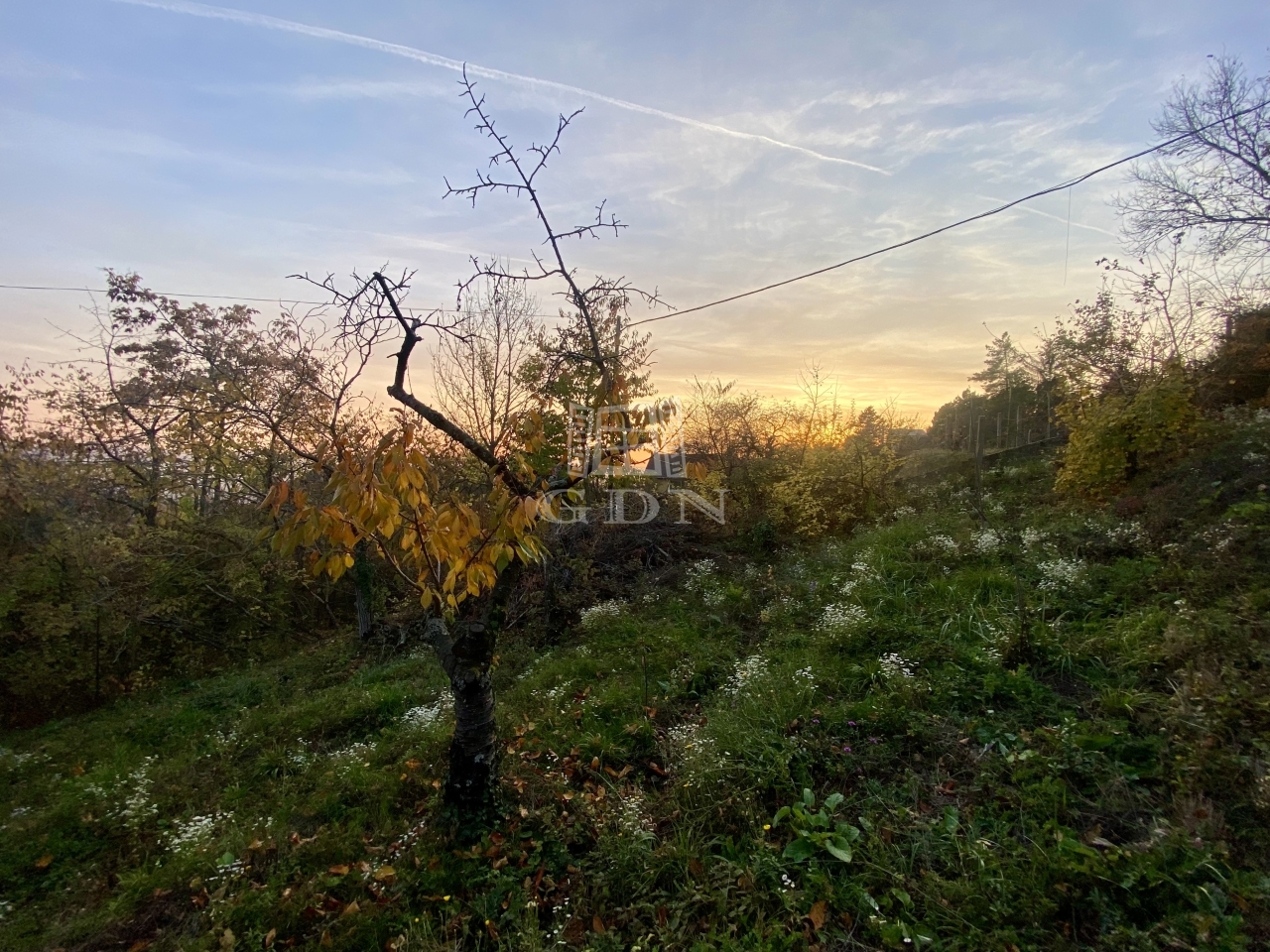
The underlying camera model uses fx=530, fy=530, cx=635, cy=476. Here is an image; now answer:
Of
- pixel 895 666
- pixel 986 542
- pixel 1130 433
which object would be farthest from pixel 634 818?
pixel 1130 433

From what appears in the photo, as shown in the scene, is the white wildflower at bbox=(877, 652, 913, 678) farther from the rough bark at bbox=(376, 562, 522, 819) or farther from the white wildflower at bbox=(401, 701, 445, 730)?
the white wildflower at bbox=(401, 701, 445, 730)

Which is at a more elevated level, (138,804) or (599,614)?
(599,614)

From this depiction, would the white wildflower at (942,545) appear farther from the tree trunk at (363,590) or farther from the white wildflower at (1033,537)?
the tree trunk at (363,590)

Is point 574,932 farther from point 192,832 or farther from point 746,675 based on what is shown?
point 192,832

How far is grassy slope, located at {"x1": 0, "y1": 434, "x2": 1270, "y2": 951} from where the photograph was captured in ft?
7.14


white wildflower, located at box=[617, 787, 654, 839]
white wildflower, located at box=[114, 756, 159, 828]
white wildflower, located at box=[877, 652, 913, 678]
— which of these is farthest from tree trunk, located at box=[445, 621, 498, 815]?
white wildflower, located at box=[877, 652, 913, 678]

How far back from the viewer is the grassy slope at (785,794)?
2.18 m

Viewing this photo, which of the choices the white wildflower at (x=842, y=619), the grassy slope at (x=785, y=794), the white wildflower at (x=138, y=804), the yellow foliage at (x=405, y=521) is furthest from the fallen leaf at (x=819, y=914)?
the white wildflower at (x=138, y=804)

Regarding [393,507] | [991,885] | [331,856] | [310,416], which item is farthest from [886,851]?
→ [310,416]

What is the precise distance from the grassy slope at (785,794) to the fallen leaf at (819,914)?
1 centimetres

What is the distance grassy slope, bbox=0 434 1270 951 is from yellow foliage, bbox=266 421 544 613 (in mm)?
1487

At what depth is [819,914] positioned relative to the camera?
2.18 meters

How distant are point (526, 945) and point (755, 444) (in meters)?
9.65

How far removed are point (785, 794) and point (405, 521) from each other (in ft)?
8.20
